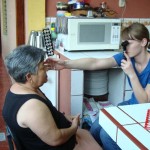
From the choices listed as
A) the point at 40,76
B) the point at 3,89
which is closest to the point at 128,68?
the point at 40,76

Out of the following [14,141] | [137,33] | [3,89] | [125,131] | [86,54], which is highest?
[137,33]

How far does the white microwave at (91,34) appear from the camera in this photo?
243 centimetres

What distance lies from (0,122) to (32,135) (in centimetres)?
173

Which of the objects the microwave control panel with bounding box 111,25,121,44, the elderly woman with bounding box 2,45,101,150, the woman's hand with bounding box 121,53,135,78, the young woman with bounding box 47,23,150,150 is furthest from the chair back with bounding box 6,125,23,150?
the microwave control panel with bounding box 111,25,121,44

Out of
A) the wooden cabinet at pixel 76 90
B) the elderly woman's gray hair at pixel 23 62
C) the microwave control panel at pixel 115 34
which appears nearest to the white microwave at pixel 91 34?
the microwave control panel at pixel 115 34

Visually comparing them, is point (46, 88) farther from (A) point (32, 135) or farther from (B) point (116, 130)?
(B) point (116, 130)

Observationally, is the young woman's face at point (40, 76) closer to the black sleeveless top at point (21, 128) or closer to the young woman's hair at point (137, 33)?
the black sleeveless top at point (21, 128)

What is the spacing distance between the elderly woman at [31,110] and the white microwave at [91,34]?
115cm

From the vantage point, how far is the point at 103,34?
8.36ft

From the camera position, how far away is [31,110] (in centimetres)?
116

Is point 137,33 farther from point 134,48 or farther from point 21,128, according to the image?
point 21,128

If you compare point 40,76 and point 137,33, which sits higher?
point 137,33

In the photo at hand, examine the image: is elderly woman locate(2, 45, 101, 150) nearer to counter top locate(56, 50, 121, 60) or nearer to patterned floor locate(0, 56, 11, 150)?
counter top locate(56, 50, 121, 60)

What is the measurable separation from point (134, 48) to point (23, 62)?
0.84 meters
